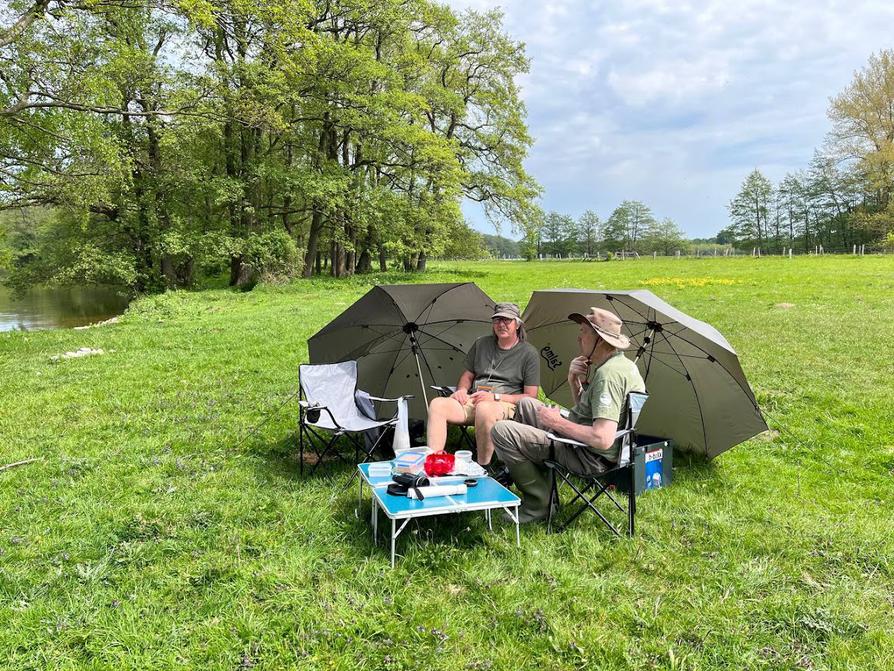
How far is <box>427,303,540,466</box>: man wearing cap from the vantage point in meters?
4.07

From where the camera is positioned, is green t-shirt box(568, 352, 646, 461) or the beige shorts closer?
green t-shirt box(568, 352, 646, 461)

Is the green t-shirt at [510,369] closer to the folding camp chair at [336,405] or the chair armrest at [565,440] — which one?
the folding camp chair at [336,405]

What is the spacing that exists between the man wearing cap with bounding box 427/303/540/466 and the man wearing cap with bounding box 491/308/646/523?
0.44m

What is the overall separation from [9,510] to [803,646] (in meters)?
4.79

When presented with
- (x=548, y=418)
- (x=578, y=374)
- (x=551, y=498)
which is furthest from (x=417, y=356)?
(x=551, y=498)

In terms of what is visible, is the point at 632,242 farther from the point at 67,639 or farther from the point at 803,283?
the point at 67,639

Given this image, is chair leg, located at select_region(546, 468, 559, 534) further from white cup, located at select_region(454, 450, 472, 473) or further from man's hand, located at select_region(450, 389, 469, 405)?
man's hand, located at select_region(450, 389, 469, 405)

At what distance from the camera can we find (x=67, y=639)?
7.93ft

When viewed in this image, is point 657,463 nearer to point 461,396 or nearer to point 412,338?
point 461,396

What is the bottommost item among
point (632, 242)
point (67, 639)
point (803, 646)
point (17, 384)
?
point (803, 646)

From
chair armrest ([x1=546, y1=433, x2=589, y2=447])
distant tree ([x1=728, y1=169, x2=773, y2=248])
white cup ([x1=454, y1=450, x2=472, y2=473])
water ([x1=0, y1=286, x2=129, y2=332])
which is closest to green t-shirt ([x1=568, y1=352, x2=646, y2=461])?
chair armrest ([x1=546, y1=433, x2=589, y2=447])

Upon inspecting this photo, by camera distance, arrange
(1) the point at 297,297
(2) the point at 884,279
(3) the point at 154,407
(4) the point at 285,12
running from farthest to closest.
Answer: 1. (1) the point at 297,297
2. (2) the point at 884,279
3. (4) the point at 285,12
4. (3) the point at 154,407

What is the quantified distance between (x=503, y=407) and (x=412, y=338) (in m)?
1.45

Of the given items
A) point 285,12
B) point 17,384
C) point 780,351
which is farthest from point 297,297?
point 780,351
